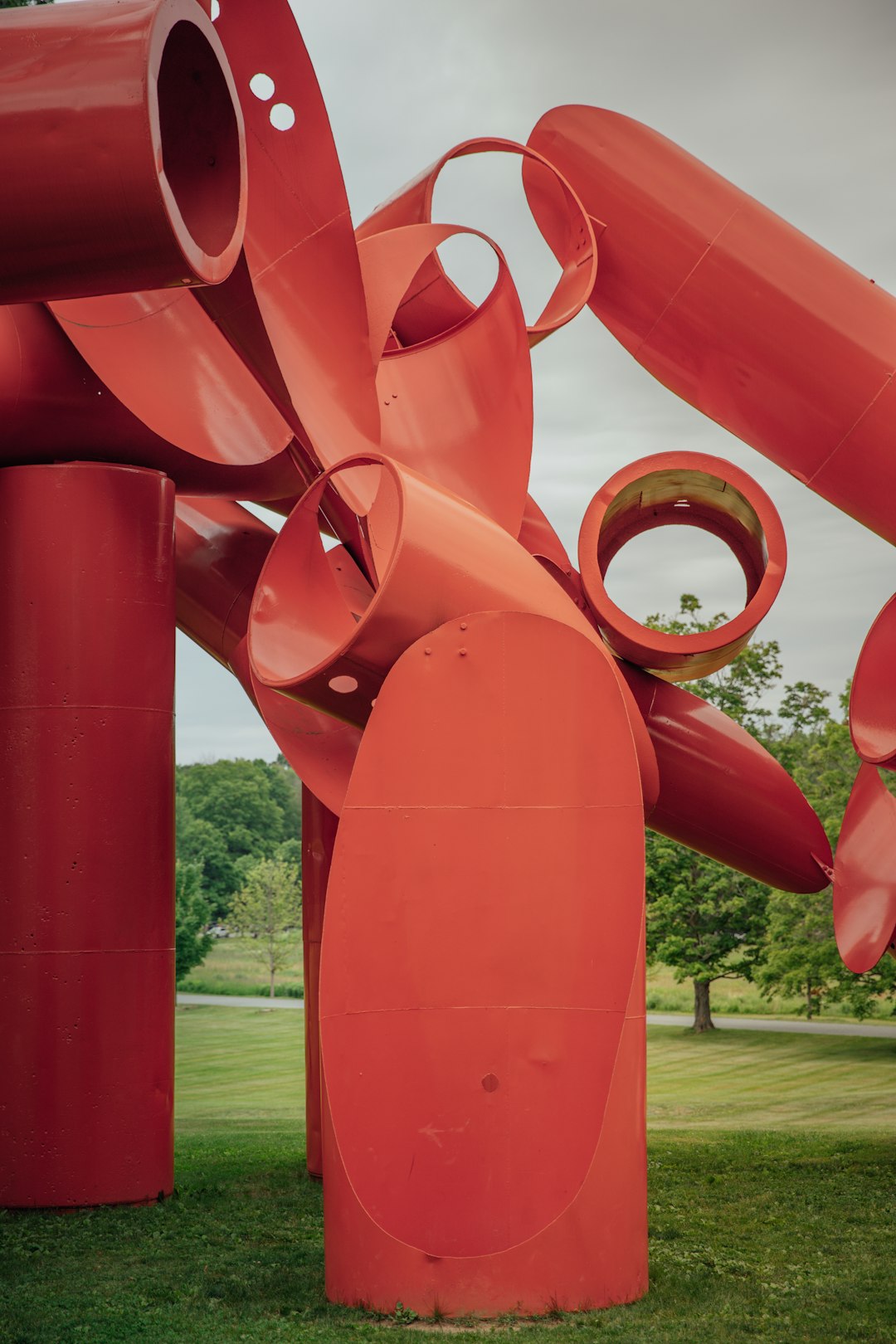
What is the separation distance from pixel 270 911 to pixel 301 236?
3651cm

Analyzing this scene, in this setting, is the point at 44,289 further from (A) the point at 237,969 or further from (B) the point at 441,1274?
(A) the point at 237,969

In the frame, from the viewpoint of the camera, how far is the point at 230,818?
72.6 metres

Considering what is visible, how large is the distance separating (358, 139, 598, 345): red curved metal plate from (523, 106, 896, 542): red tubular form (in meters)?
0.13

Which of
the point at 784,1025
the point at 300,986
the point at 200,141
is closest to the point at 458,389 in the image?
the point at 200,141

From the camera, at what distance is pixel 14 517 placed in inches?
382

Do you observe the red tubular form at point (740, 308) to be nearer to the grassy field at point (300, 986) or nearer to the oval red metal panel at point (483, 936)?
the oval red metal panel at point (483, 936)

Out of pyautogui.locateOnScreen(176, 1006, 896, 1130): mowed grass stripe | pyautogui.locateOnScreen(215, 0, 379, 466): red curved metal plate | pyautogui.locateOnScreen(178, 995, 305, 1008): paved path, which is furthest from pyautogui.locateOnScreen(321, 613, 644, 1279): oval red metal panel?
pyautogui.locateOnScreen(178, 995, 305, 1008): paved path

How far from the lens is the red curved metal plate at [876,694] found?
9305 millimetres

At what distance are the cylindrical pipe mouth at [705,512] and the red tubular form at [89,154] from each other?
5516 millimetres

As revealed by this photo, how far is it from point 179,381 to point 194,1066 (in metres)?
19.0

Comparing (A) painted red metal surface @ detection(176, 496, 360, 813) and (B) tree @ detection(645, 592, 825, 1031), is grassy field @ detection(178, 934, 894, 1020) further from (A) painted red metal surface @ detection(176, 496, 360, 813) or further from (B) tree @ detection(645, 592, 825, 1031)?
(A) painted red metal surface @ detection(176, 496, 360, 813)

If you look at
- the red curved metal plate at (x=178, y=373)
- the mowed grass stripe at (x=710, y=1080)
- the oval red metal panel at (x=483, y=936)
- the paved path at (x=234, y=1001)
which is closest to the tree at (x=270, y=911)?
the paved path at (x=234, y=1001)

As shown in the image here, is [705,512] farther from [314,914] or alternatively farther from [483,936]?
[483,936]

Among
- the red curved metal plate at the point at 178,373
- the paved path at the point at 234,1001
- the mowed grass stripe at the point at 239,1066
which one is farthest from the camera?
the paved path at the point at 234,1001
